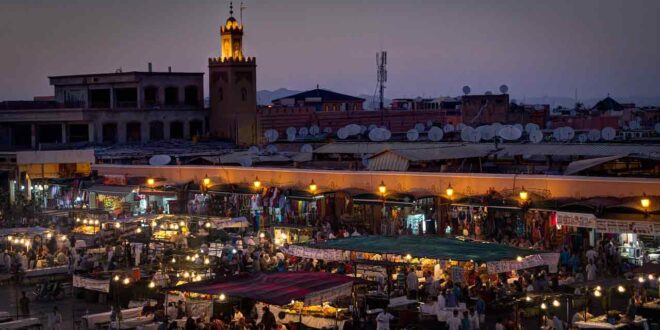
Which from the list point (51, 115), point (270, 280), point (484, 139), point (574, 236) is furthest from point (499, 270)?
point (51, 115)

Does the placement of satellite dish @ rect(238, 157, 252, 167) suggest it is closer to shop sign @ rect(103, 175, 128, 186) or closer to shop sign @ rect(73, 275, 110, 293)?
shop sign @ rect(103, 175, 128, 186)

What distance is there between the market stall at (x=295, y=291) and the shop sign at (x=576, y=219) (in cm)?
761

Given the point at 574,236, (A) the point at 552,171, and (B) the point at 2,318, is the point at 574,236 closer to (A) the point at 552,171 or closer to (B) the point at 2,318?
(A) the point at 552,171

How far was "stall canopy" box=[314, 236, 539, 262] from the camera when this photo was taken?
2066cm

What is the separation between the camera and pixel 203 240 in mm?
29500

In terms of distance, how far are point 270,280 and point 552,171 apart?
1491 centimetres

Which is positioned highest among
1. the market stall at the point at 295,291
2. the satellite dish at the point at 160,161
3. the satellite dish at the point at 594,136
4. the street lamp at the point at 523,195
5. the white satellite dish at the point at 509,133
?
the white satellite dish at the point at 509,133

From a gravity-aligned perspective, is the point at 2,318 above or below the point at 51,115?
below

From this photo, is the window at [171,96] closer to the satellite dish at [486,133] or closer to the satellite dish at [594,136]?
the satellite dish at [486,133]

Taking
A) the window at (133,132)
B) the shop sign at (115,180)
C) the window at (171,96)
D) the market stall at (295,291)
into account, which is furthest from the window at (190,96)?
the market stall at (295,291)

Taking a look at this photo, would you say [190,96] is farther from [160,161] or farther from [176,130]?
[160,161]

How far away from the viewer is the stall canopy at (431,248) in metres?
20.7

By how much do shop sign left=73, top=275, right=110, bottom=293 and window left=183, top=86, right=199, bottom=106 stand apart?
39464 mm

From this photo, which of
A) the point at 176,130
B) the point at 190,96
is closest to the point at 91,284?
the point at 176,130
